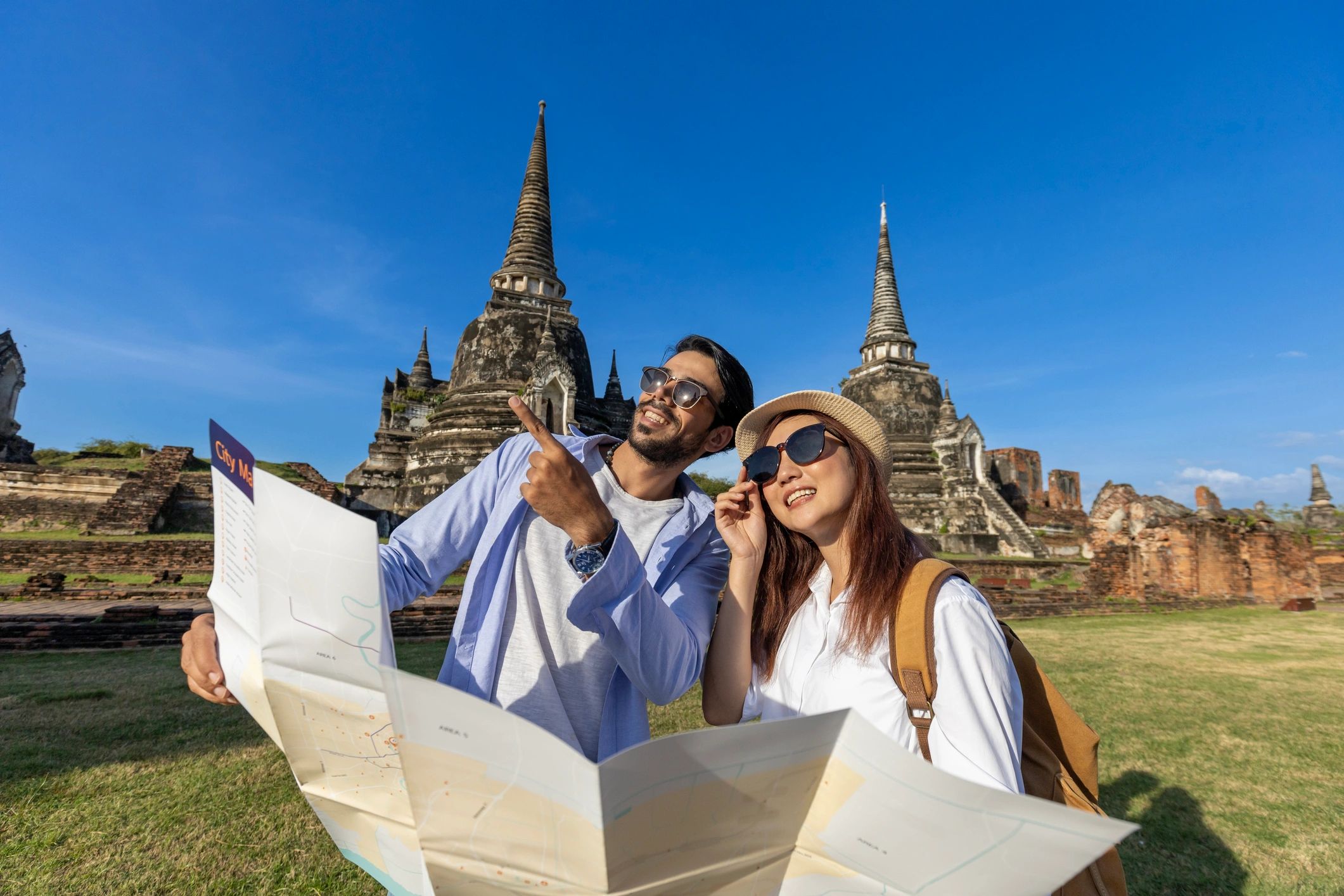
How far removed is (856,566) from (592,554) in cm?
63

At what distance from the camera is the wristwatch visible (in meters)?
1.30

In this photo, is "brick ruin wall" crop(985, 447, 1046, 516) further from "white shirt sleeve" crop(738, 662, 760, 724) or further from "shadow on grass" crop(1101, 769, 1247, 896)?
"white shirt sleeve" crop(738, 662, 760, 724)

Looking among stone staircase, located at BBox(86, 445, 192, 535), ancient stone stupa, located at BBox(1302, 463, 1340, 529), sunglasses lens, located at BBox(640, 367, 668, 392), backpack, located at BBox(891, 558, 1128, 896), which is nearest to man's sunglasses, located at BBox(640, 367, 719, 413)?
sunglasses lens, located at BBox(640, 367, 668, 392)

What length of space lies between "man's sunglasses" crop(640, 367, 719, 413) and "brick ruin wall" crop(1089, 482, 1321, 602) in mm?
16130

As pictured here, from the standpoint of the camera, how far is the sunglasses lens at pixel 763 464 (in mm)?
1708

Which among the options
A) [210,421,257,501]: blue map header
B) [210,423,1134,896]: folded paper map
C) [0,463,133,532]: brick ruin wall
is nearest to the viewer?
[210,423,1134,896]: folded paper map

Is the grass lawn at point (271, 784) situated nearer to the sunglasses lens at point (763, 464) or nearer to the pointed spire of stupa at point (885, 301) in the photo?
the sunglasses lens at point (763, 464)

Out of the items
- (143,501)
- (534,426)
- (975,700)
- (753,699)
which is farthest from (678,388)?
(143,501)

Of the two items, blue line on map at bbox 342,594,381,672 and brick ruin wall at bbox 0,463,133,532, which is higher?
brick ruin wall at bbox 0,463,133,532

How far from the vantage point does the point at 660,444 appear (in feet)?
6.01

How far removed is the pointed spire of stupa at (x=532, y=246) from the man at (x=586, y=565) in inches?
839

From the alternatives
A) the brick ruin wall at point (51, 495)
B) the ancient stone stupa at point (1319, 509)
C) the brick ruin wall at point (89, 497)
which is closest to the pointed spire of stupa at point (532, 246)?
the brick ruin wall at point (89, 497)

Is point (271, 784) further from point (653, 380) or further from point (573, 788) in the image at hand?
point (573, 788)

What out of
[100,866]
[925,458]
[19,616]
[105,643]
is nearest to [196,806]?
[100,866]
